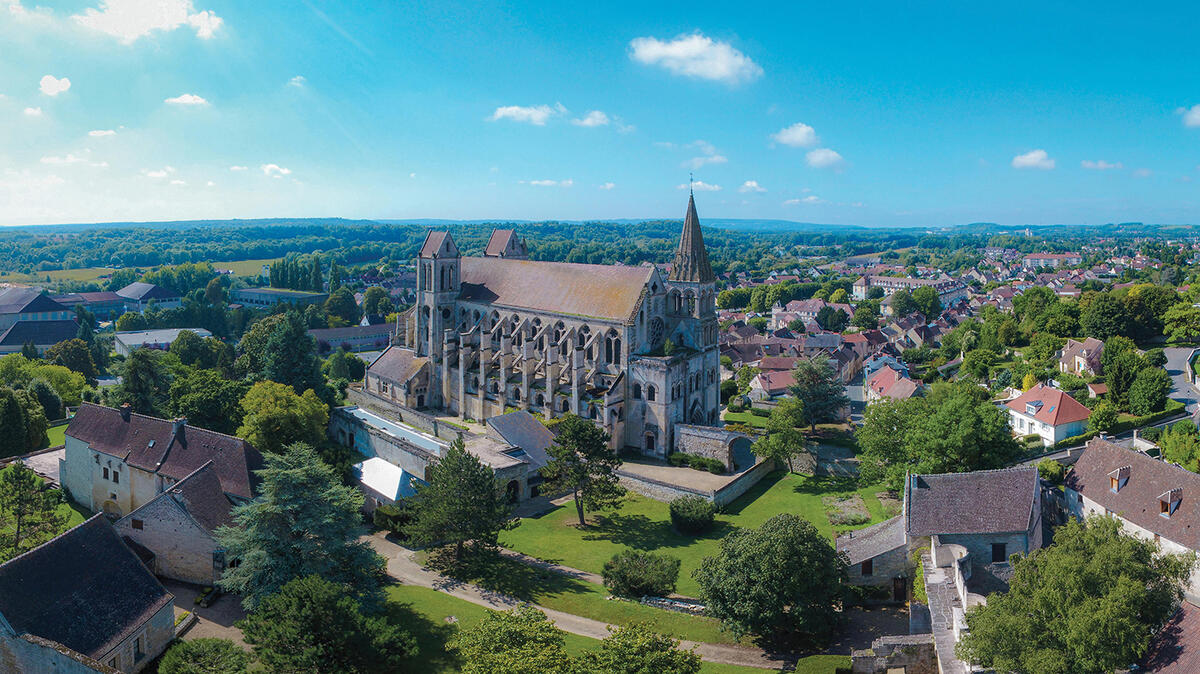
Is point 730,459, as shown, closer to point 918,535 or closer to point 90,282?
point 918,535

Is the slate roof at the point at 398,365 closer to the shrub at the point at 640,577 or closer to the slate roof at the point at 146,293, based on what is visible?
the shrub at the point at 640,577

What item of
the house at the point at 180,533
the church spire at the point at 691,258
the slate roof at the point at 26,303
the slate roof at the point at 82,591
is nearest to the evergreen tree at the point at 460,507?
the house at the point at 180,533

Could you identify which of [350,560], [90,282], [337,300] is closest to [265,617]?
[350,560]

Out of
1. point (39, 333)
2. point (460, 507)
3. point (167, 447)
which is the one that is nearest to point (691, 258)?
point (460, 507)

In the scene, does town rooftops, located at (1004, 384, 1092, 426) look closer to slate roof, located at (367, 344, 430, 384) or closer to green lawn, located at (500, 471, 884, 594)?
green lawn, located at (500, 471, 884, 594)

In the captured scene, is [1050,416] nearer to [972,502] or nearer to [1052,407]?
[1052,407]

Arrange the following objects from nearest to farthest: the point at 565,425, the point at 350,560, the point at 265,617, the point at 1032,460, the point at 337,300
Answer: the point at 265,617 → the point at 350,560 → the point at 565,425 → the point at 1032,460 → the point at 337,300
